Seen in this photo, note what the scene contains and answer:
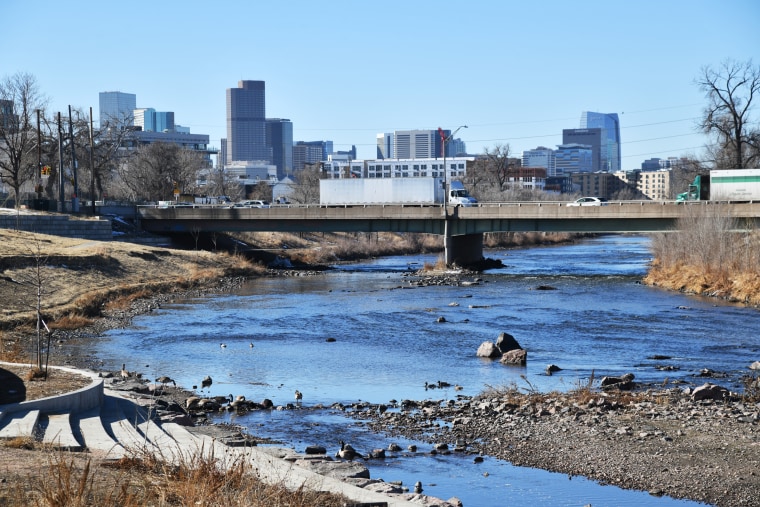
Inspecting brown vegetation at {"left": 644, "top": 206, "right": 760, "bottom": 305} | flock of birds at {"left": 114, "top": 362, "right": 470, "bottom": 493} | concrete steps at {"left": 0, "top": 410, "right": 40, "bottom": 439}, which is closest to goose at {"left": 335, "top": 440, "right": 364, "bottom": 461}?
flock of birds at {"left": 114, "top": 362, "right": 470, "bottom": 493}

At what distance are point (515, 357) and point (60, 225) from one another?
2095 inches

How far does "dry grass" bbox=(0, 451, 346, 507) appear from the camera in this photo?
12.0m

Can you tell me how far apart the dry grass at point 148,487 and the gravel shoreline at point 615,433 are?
772 cm

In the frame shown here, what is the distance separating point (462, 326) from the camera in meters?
44.0

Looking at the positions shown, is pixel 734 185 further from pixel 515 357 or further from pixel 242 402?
pixel 242 402

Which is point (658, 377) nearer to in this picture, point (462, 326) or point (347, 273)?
point (462, 326)

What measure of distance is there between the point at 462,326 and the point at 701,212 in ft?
96.6

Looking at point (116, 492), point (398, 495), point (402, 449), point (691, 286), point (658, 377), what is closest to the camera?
point (116, 492)

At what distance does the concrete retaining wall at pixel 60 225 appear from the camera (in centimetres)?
7300

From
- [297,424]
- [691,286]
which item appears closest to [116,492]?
[297,424]

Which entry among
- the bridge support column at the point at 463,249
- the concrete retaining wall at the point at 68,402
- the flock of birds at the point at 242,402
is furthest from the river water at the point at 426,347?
the bridge support column at the point at 463,249

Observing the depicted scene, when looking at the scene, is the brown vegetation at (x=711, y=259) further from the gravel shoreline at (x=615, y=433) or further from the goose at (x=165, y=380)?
the goose at (x=165, y=380)

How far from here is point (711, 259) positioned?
60844 mm

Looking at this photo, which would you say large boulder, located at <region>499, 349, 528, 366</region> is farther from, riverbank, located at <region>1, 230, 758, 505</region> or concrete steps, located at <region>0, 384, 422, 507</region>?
concrete steps, located at <region>0, 384, 422, 507</region>
